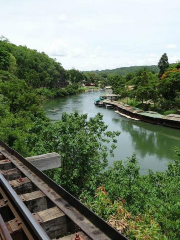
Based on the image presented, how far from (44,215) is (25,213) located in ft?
0.77

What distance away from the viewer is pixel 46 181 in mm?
2908

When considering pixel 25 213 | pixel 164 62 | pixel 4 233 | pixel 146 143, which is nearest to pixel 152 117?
pixel 146 143

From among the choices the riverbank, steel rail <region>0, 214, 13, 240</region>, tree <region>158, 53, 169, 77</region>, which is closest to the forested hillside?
tree <region>158, 53, 169, 77</region>

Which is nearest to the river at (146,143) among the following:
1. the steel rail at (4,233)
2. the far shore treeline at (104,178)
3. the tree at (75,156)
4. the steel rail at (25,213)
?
the far shore treeline at (104,178)

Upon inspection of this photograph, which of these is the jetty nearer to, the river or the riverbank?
the riverbank

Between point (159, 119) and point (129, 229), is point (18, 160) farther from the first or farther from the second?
point (159, 119)

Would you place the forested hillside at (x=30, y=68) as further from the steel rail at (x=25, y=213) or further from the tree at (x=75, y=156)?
the steel rail at (x=25, y=213)

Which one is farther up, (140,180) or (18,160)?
(18,160)

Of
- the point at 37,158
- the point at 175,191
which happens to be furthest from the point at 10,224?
the point at 175,191

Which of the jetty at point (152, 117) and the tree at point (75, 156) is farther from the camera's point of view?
the jetty at point (152, 117)

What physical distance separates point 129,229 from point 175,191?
3230 mm

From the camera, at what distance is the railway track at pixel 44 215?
1.96 m

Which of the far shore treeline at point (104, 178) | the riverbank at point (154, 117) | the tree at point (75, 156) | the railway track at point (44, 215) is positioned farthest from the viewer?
the riverbank at point (154, 117)

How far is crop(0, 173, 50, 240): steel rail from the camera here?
6.13 ft
